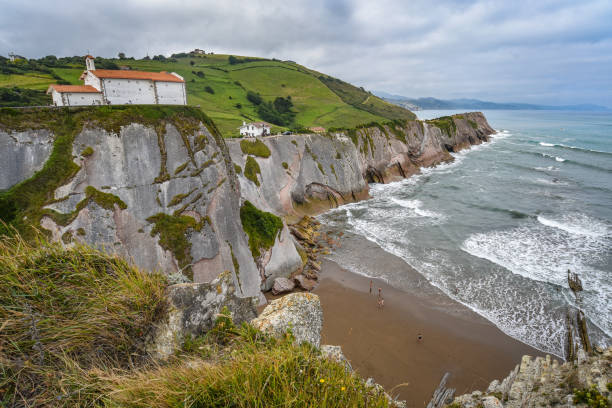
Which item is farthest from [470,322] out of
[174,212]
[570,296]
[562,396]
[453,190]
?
[453,190]

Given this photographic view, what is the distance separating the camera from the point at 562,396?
6.92m

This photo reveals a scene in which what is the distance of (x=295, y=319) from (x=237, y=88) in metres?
118

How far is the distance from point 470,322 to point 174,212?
2195 centimetres

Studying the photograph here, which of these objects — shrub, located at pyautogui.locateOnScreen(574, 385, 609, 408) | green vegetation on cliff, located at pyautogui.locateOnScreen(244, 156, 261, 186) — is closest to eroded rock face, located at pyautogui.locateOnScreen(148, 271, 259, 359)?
shrub, located at pyautogui.locateOnScreen(574, 385, 609, 408)

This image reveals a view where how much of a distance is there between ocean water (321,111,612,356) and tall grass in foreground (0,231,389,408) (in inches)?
822

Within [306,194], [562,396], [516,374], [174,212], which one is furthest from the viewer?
[306,194]

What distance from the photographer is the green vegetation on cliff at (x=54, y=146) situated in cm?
1493

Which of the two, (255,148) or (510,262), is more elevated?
(255,148)

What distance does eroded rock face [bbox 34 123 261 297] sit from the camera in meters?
16.3

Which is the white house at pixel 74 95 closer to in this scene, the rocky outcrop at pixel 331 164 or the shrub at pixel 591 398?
the rocky outcrop at pixel 331 164

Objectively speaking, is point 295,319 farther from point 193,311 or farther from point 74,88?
point 74,88

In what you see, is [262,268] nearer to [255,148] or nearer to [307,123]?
[255,148]

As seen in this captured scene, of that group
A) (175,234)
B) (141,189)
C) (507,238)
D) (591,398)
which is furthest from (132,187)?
(507,238)

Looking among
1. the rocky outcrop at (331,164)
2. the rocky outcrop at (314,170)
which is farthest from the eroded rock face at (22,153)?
the rocky outcrop at (331,164)
